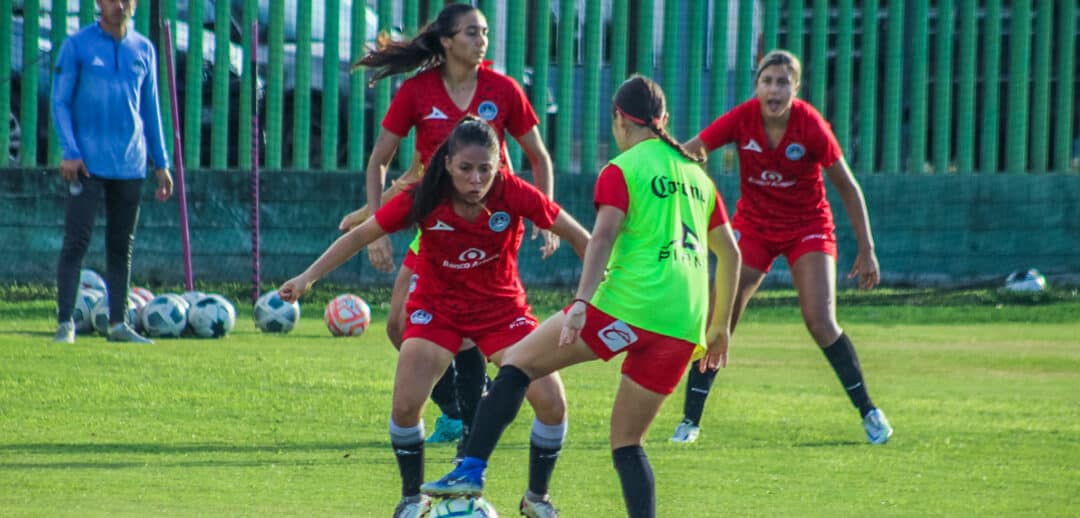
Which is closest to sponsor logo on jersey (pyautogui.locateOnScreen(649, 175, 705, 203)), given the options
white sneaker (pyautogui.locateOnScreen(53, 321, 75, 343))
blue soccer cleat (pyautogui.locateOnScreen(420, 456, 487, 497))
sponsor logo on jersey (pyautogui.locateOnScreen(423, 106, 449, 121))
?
blue soccer cleat (pyautogui.locateOnScreen(420, 456, 487, 497))

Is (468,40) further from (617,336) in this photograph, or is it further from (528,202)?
(617,336)

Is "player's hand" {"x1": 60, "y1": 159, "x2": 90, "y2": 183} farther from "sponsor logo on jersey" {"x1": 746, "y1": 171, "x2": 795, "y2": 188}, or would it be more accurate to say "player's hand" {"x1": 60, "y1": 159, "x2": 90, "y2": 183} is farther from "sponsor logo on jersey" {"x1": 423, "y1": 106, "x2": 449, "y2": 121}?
"sponsor logo on jersey" {"x1": 746, "y1": 171, "x2": 795, "y2": 188}

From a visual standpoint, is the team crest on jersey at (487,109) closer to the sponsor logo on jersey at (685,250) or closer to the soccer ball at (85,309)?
the sponsor logo on jersey at (685,250)

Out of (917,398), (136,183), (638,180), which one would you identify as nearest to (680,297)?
(638,180)

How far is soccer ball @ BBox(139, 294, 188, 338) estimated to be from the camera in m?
12.1

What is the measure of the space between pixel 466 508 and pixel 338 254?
1.13 m

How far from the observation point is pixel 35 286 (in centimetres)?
1552

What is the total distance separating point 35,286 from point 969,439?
967cm

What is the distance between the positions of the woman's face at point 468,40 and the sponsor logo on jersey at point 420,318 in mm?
1797

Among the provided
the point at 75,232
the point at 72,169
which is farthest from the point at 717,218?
the point at 75,232

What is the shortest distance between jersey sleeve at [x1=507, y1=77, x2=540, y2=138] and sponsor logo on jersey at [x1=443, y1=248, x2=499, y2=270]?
1.72m

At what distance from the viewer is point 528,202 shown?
6281 millimetres

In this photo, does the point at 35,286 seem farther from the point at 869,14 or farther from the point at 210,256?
the point at 869,14

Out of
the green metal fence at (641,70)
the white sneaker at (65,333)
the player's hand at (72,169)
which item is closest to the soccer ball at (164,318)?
the white sneaker at (65,333)
